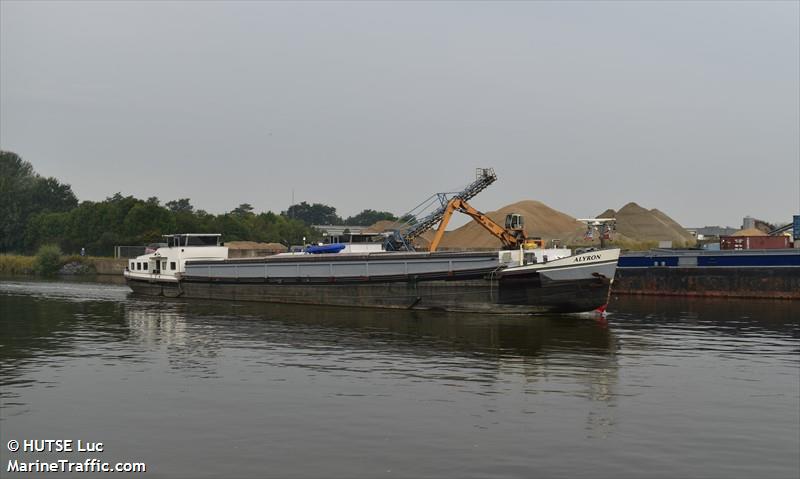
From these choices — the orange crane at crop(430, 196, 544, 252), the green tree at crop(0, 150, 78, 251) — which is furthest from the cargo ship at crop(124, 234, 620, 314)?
the green tree at crop(0, 150, 78, 251)

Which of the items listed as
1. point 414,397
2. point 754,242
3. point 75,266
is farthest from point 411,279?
point 75,266

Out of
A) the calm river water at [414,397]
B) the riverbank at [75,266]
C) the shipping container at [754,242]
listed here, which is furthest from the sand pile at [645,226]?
the calm river water at [414,397]

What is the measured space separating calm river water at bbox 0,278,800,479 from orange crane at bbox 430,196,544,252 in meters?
10.7

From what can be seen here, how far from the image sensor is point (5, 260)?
128 m

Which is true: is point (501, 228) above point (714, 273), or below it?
above

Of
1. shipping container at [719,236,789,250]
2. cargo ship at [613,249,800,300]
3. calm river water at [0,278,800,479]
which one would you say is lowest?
calm river water at [0,278,800,479]

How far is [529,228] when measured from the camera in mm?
124125

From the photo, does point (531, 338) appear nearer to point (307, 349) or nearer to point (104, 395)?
point (307, 349)

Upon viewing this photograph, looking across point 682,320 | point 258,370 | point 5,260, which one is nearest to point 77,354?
point 258,370

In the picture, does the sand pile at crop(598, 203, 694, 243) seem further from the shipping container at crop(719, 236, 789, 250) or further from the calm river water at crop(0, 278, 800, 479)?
the calm river water at crop(0, 278, 800, 479)

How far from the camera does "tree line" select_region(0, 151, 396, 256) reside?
458 ft

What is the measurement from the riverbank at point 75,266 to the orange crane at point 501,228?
74.9m

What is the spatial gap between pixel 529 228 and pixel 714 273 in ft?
186

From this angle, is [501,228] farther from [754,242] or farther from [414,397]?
[414,397]
